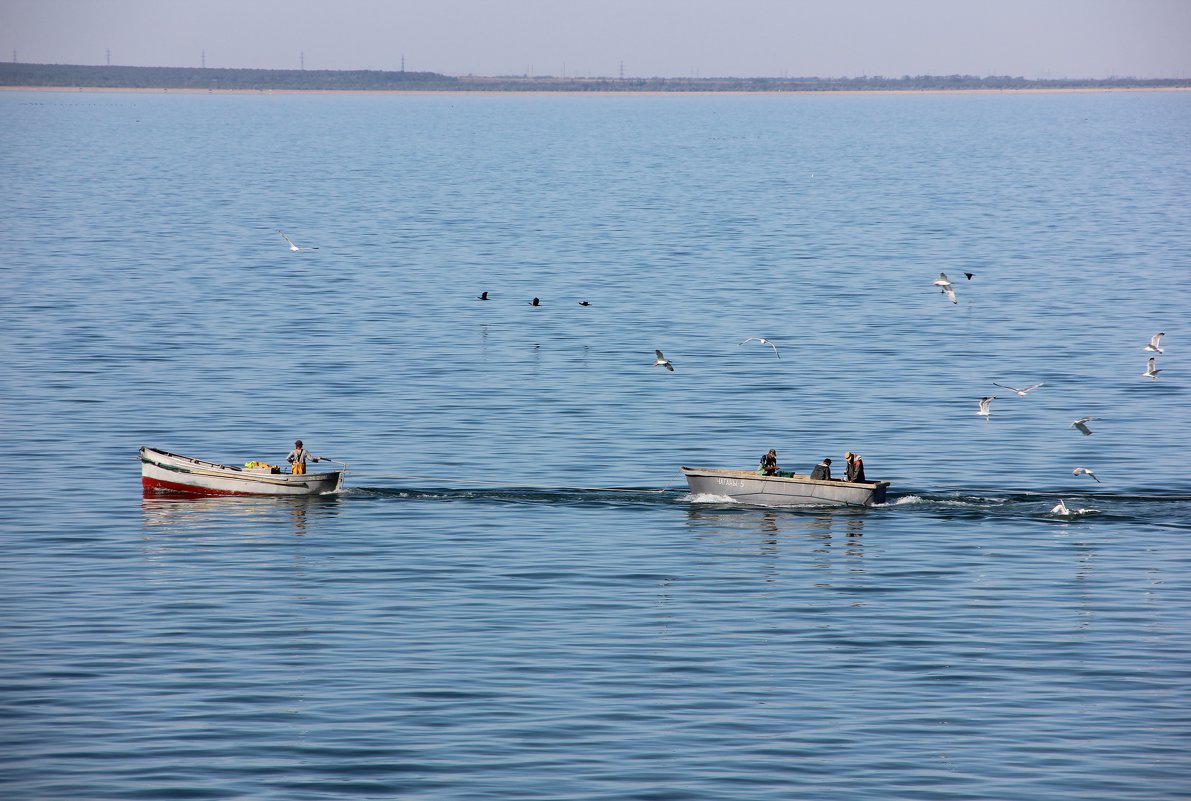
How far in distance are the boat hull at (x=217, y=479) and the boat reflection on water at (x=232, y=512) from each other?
0.29m

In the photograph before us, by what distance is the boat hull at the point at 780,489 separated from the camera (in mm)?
62625

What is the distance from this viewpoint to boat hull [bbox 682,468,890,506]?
62625mm

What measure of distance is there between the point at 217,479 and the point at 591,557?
58.9 feet

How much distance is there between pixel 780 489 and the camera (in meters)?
63.0

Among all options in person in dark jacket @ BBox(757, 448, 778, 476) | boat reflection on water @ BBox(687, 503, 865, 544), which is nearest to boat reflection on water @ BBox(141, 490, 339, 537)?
boat reflection on water @ BBox(687, 503, 865, 544)

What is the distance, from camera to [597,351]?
102 m

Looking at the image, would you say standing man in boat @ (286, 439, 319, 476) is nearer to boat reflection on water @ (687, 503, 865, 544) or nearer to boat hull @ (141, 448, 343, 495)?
boat hull @ (141, 448, 343, 495)

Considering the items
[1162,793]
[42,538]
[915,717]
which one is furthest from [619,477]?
[1162,793]

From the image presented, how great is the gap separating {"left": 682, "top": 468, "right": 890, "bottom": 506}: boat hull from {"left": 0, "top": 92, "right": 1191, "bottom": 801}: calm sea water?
62 centimetres

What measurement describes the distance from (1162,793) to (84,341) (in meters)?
81.8

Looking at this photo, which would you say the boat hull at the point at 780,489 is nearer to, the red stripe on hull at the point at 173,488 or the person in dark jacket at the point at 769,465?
the person in dark jacket at the point at 769,465

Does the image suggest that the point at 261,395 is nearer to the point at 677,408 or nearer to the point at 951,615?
the point at 677,408

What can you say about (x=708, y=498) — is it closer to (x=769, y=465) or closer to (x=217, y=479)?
(x=769, y=465)

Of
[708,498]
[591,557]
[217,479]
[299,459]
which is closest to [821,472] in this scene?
[708,498]
